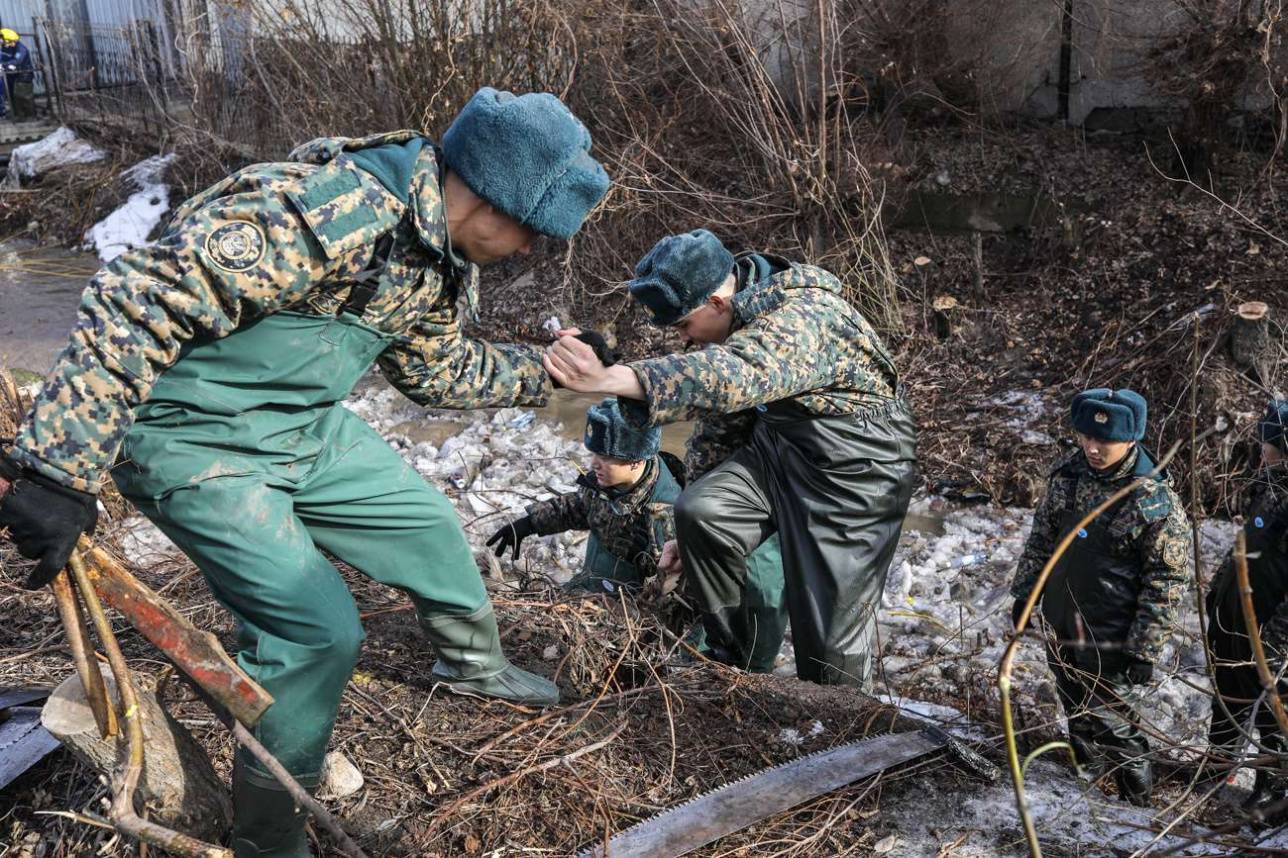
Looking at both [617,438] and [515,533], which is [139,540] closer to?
[515,533]

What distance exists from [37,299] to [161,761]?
1061cm

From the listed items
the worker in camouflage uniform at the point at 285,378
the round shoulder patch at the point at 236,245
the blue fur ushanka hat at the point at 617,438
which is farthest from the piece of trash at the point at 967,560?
the round shoulder patch at the point at 236,245

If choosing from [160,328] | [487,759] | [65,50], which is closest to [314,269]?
[160,328]

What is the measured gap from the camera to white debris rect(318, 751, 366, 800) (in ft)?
10.1

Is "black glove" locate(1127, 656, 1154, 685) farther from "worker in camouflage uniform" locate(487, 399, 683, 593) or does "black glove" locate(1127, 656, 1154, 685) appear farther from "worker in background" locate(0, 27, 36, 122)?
"worker in background" locate(0, 27, 36, 122)

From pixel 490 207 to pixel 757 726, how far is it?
177 cm

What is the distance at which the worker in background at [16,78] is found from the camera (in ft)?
55.4

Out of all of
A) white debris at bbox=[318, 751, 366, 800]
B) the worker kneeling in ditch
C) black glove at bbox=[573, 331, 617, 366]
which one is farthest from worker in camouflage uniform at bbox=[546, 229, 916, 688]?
white debris at bbox=[318, 751, 366, 800]

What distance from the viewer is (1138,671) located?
156 inches

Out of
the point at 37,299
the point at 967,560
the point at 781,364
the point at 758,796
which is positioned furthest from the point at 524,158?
the point at 37,299

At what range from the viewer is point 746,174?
376 inches

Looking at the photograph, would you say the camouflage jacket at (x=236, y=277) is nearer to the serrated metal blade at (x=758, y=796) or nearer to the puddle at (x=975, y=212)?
the serrated metal blade at (x=758, y=796)

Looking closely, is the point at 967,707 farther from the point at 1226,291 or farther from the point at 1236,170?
the point at 1236,170

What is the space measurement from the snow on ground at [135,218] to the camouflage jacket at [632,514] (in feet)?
34.0
